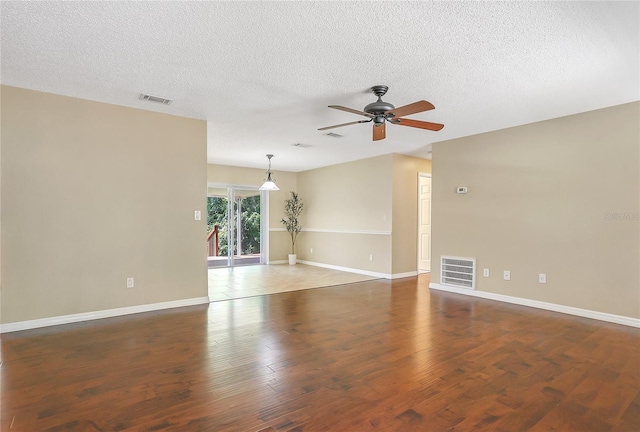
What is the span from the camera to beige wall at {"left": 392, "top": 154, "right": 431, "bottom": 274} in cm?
672

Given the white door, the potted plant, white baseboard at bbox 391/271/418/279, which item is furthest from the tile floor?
the white door

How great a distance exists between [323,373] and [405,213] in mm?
4887

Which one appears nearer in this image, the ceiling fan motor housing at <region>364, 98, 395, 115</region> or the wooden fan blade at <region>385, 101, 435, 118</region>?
the wooden fan blade at <region>385, 101, 435, 118</region>

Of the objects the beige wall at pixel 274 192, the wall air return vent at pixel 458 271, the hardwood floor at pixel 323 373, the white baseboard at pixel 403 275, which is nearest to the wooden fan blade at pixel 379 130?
the hardwood floor at pixel 323 373

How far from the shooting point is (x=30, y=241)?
3520 mm

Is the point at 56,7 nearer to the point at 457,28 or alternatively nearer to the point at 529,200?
the point at 457,28

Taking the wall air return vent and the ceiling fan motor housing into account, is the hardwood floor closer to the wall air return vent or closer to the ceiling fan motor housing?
the wall air return vent

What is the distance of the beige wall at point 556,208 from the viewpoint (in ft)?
12.5

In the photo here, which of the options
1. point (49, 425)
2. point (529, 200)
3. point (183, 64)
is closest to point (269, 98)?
point (183, 64)

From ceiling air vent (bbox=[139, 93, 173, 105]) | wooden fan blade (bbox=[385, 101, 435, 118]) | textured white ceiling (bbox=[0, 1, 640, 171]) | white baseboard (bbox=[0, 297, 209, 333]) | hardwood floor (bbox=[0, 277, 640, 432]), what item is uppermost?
ceiling air vent (bbox=[139, 93, 173, 105])

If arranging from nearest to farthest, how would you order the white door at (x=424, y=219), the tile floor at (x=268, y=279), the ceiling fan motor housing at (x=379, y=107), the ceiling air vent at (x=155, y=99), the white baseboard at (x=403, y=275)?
the ceiling fan motor housing at (x=379, y=107) → the ceiling air vent at (x=155, y=99) → the tile floor at (x=268, y=279) → the white baseboard at (x=403, y=275) → the white door at (x=424, y=219)

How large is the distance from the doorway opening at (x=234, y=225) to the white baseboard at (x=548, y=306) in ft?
16.2

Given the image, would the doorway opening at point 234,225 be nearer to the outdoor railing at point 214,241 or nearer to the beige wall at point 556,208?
the outdoor railing at point 214,241

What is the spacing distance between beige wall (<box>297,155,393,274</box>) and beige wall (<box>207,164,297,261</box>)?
390 millimetres
